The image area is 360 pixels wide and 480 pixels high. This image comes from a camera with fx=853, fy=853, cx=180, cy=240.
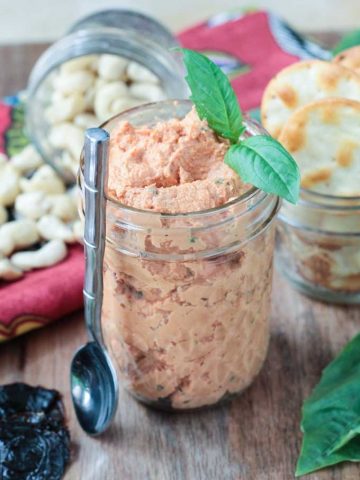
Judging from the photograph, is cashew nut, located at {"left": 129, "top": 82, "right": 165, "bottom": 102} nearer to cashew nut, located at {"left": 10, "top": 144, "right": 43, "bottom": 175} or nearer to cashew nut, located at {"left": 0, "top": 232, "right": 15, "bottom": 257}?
cashew nut, located at {"left": 10, "top": 144, "right": 43, "bottom": 175}

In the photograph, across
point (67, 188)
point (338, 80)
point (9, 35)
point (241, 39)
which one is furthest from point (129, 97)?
point (9, 35)

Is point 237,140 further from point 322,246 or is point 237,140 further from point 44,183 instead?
point 44,183

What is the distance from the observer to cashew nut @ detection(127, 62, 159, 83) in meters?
1.36

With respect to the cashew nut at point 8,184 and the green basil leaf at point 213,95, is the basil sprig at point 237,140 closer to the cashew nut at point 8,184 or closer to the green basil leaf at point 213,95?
the green basil leaf at point 213,95

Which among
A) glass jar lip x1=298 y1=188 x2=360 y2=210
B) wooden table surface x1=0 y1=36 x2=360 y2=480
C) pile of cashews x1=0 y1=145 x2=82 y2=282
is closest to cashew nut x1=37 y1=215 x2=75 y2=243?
pile of cashews x1=0 y1=145 x2=82 y2=282

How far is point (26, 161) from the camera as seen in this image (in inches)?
52.7

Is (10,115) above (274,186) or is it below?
below

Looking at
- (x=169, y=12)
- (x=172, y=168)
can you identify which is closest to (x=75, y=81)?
(x=172, y=168)

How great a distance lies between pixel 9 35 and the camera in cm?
227

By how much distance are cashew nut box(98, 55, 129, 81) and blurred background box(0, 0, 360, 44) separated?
927 millimetres

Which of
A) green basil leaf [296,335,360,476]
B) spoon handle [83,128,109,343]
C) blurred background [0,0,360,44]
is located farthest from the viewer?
blurred background [0,0,360,44]

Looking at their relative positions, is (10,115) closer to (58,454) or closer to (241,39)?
(241,39)

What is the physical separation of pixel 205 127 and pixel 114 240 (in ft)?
0.50

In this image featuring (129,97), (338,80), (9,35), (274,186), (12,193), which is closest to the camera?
(274,186)
